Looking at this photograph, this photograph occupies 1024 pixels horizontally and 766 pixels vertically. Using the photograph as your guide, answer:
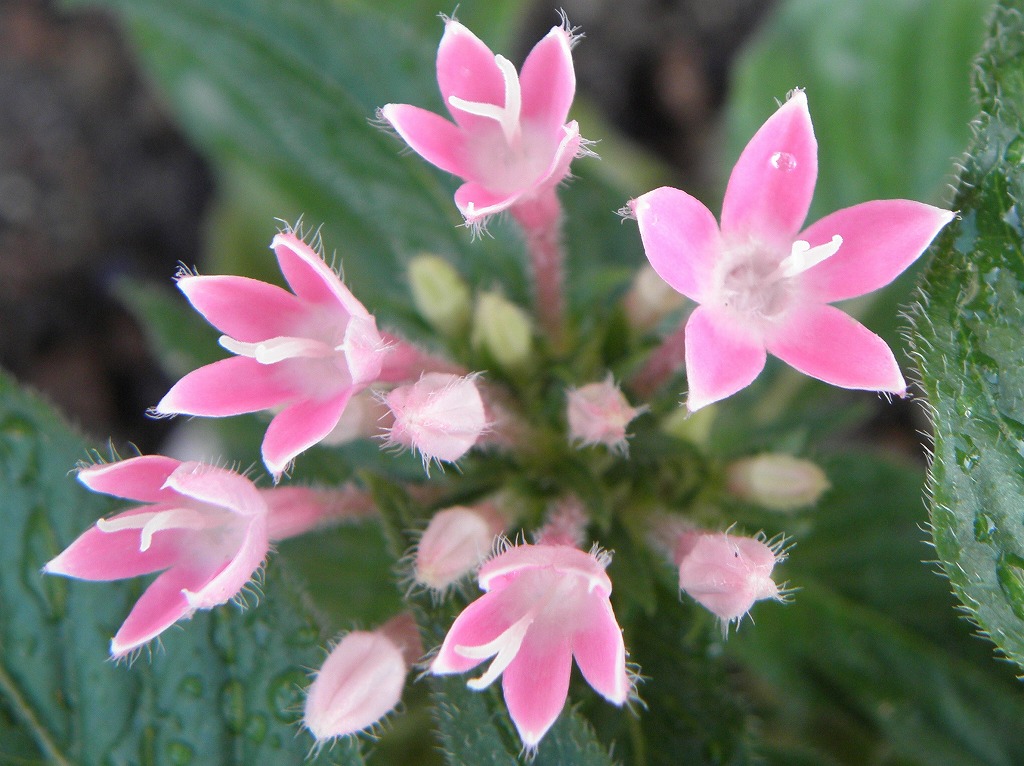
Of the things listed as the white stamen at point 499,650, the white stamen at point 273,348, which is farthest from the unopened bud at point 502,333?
the white stamen at point 499,650

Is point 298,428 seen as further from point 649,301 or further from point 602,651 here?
point 649,301

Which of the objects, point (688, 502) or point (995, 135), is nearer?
point (995, 135)

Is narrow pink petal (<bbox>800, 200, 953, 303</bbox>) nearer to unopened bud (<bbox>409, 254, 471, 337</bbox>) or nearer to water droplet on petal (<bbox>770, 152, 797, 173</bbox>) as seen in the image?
water droplet on petal (<bbox>770, 152, 797, 173</bbox>)

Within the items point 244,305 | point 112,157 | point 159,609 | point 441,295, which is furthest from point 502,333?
point 112,157

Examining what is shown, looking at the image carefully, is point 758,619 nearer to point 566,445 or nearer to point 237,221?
point 566,445

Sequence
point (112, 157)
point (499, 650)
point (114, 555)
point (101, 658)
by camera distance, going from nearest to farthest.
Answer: point (499, 650), point (114, 555), point (101, 658), point (112, 157)

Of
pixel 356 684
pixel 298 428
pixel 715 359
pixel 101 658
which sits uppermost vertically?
pixel 715 359

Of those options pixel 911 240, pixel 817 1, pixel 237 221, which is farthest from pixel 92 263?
pixel 911 240
